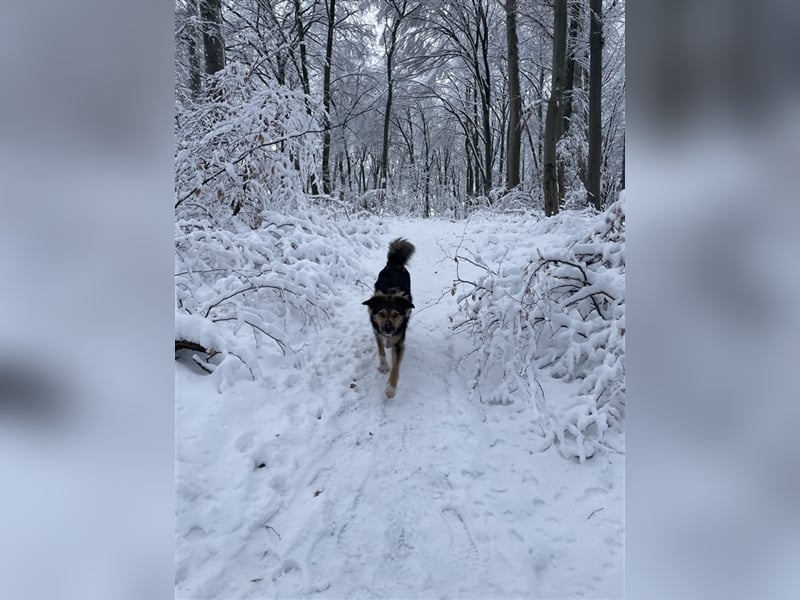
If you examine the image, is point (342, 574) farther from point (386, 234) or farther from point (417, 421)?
point (386, 234)

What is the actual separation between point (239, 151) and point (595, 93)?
540 cm

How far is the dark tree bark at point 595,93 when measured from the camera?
5.85 m

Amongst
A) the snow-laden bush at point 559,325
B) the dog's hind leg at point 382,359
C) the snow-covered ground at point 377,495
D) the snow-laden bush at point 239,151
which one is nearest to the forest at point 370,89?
the snow-laden bush at point 239,151

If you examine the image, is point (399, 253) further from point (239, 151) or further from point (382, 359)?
point (239, 151)

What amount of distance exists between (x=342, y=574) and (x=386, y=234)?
934cm

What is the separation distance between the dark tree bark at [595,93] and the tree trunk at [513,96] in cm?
288

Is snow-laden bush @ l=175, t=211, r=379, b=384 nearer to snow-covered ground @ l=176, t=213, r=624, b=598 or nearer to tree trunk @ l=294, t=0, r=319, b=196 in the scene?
snow-covered ground @ l=176, t=213, r=624, b=598

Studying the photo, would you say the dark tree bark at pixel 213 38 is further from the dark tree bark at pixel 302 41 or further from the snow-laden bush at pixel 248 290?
the snow-laden bush at pixel 248 290

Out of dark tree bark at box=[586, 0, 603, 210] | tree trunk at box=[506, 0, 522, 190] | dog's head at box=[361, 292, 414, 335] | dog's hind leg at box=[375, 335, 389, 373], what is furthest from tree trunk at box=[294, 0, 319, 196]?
dog's hind leg at box=[375, 335, 389, 373]

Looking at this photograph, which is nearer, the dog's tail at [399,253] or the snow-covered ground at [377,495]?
the snow-covered ground at [377,495]
